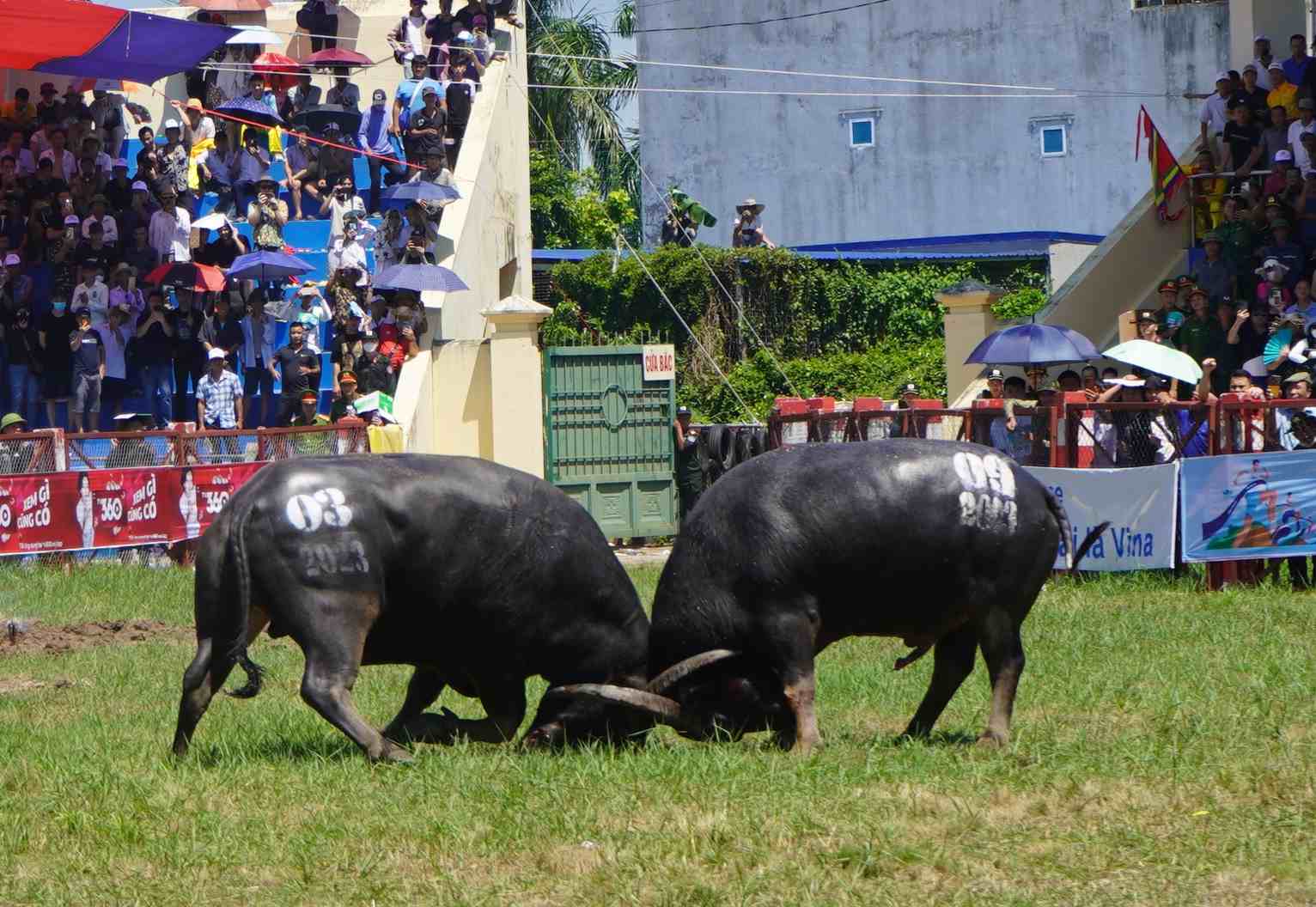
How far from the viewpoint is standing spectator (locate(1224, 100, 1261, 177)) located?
71.4ft

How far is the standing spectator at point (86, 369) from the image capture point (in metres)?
20.9

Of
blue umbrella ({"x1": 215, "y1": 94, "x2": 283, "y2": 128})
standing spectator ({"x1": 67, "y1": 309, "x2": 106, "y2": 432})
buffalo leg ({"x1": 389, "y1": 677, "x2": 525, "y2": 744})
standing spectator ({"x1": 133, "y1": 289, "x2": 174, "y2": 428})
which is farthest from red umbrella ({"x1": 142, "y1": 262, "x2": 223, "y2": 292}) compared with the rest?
buffalo leg ({"x1": 389, "y1": 677, "x2": 525, "y2": 744})

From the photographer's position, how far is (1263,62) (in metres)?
22.6

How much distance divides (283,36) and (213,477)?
12.5 metres

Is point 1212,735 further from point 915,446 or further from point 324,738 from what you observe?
point 324,738

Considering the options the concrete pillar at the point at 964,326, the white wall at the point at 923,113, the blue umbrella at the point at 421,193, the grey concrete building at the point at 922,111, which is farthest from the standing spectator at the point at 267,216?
the white wall at the point at 923,113

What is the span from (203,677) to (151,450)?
10121mm

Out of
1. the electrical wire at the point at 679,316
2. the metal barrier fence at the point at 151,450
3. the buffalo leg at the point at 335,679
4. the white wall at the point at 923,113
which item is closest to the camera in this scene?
the buffalo leg at the point at 335,679

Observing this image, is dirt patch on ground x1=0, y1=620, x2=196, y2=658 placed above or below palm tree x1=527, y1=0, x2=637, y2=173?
below

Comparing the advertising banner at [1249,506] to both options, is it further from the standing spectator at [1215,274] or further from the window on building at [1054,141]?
the window on building at [1054,141]

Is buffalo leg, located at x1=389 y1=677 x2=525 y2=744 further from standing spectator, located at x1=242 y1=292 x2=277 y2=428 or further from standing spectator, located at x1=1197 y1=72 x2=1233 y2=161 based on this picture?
standing spectator, located at x1=1197 y1=72 x2=1233 y2=161

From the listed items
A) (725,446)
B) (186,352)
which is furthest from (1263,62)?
(186,352)

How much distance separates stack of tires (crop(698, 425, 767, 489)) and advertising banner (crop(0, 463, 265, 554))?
19.9 ft

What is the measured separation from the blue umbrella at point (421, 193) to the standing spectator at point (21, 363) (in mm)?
5023
